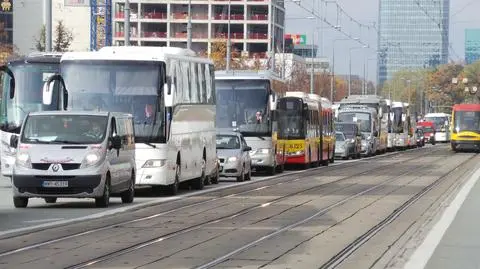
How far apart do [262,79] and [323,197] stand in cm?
1241

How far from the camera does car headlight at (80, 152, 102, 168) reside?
→ 70.5 feet

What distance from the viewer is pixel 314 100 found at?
49.0 metres

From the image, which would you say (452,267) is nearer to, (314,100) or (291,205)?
(291,205)

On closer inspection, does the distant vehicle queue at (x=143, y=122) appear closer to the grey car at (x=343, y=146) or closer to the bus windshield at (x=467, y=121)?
the grey car at (x=343, y=146)

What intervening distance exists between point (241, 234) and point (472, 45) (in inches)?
6433

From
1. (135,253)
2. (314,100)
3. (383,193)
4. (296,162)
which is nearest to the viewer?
(135,253)

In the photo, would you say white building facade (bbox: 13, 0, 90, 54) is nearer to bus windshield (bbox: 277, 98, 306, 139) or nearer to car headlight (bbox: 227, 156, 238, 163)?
bus windshield (bbox: 277, 98, 306, 139)

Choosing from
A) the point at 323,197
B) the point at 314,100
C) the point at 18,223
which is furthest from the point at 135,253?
the point at 314,100

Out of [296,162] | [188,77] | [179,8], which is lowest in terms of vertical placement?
[296,162]

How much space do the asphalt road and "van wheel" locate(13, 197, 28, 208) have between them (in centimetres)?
257

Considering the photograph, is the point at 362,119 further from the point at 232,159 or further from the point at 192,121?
the point at 192,121

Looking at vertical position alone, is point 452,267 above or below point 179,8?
below

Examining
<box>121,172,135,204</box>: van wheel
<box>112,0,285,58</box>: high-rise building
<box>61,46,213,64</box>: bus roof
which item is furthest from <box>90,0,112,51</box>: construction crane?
<box>121,172,135,204</box>: van wheel

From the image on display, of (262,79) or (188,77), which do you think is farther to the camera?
(262,79)
